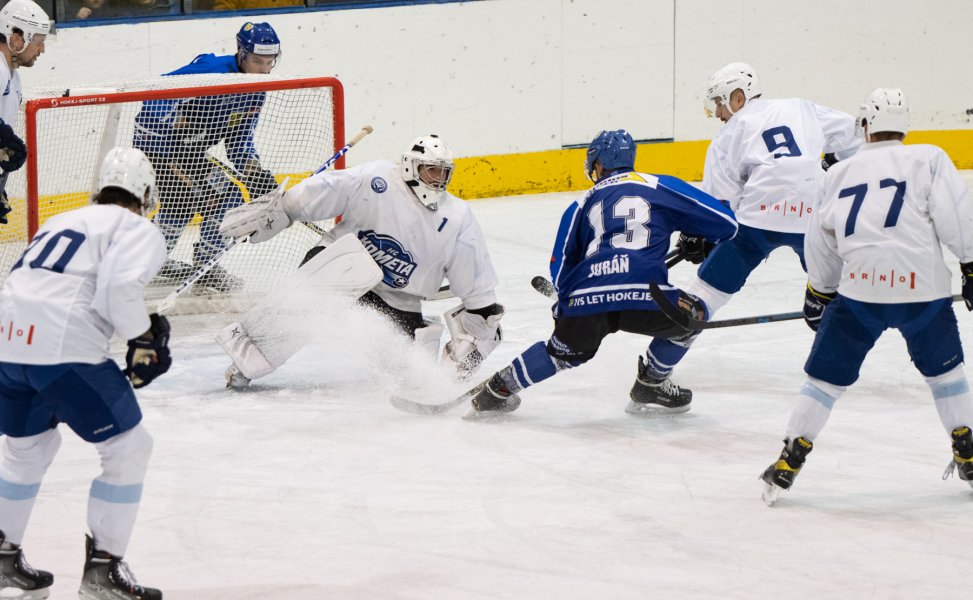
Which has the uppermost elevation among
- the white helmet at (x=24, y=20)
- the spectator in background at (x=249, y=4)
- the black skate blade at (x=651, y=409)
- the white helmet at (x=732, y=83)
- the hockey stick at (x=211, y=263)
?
the white helmet at (x=24, y=20)

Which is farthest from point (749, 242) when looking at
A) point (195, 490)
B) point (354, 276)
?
point (195, 490)

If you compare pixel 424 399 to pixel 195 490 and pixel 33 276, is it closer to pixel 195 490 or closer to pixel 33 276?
pixel 195 490

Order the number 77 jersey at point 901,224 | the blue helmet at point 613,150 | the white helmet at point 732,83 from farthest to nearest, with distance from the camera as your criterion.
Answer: the white helmet at point 732,83
the blue helmet at point 613,150
the number 77 jersey at point 901,224

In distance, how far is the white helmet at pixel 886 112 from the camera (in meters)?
3.53

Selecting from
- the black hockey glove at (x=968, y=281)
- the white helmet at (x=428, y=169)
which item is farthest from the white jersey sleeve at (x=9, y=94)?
the black hockey glove at (x=968, y=281)

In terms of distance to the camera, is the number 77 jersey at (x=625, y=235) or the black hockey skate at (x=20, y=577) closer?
the black hockey skate at (x=20, y=577)

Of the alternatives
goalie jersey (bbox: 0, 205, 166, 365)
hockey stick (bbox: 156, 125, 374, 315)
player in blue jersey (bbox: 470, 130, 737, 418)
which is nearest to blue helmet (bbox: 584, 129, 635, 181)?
player in blue jersey (bbox: 470, 130, 737, 418)

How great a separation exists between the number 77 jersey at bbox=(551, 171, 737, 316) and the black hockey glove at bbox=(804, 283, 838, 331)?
16.3 inches

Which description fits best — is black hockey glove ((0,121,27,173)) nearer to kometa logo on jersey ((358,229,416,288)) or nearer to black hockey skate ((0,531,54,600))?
kometa logo on jersey ((358,229,416,288))

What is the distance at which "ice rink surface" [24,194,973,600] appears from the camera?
125 inches

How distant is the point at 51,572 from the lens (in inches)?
123

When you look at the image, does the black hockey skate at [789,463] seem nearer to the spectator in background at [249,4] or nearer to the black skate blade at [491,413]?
the black skate blade at [491,413]

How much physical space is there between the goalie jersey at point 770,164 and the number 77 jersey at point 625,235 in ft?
1.46

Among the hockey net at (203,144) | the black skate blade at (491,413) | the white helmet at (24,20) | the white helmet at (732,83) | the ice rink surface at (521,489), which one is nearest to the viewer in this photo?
the ice rink surface at (521,489)
